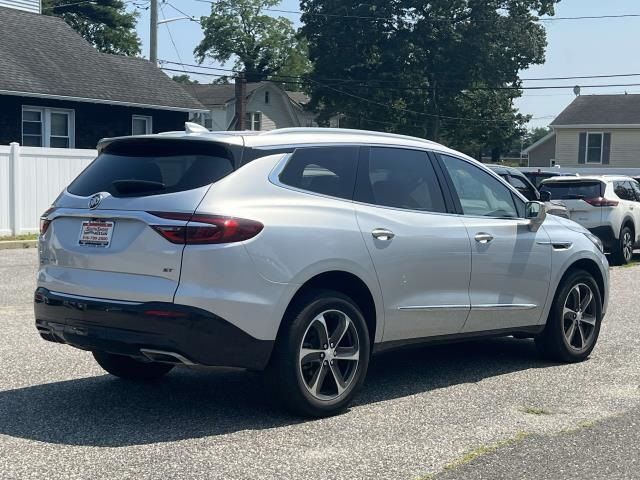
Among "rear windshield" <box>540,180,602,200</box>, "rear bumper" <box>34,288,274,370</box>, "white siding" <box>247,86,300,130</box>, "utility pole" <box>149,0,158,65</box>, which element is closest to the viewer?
"rear bumper" <box>34,288,274,370</box>

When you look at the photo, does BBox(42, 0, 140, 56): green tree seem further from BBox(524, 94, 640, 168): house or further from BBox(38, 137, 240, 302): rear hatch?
BBox(38, 137, 240, 302): rear hatch

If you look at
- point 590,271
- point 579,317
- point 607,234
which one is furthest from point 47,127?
point 579,317

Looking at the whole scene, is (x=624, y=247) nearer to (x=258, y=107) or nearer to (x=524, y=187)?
(x=524, y=187)

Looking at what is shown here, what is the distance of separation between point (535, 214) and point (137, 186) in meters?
3.45

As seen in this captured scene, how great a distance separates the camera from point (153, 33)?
1288 inches

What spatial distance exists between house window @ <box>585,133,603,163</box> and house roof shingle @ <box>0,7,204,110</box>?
26.1 meters

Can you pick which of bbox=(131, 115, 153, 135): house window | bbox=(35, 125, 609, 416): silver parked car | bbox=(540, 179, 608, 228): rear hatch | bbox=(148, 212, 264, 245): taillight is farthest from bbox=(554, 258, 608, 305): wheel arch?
bbox=(131, 115, 153, 135): house window

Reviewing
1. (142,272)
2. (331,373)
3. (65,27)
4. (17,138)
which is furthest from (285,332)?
(65,27)

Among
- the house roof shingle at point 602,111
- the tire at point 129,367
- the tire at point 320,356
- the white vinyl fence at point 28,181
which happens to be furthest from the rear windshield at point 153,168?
the house roof shingle at point 602,111

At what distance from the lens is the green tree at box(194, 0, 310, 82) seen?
88.6m

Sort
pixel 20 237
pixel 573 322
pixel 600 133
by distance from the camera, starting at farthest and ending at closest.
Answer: pixel 600 133, pixel 20 237, pixel 573 322

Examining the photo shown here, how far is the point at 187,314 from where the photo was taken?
546cm

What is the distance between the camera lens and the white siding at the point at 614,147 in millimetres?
49375

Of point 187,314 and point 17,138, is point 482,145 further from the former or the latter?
point 187,314
